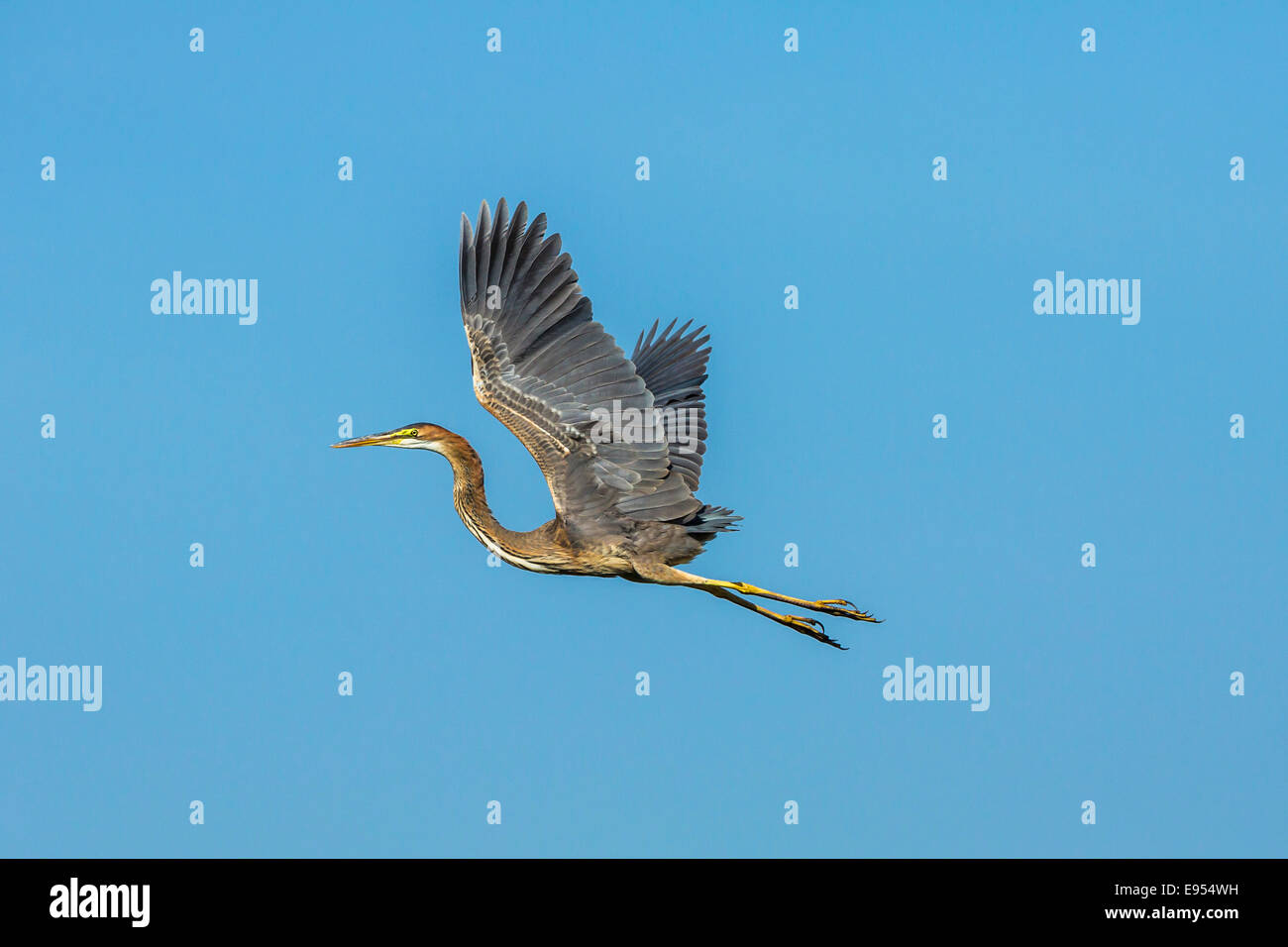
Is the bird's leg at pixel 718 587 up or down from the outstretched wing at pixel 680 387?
down

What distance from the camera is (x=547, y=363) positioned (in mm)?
16250

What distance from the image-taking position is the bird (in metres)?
16.1

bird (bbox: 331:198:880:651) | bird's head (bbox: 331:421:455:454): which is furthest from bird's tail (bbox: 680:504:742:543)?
bird's head (bbox: 331:421:455:454)

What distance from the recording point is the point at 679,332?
20.4 m

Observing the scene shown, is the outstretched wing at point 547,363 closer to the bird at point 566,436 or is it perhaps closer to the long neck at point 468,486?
the bird at point 566,436

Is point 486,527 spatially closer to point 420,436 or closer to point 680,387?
point 420,436

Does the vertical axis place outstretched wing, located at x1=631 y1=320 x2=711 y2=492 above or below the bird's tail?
above

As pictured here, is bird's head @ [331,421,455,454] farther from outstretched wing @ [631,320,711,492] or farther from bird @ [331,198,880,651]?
outstretched wing @ [631,320,711,492]

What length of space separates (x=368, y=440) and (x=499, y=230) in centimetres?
278

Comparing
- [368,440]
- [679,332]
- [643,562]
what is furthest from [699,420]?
[368,440]

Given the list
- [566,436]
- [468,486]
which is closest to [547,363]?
[566,436]

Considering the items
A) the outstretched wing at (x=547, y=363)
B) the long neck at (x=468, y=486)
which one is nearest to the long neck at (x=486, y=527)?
the long neck at (x=468, y=486)

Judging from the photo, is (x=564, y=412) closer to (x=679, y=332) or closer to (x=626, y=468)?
(x=626, y=468)

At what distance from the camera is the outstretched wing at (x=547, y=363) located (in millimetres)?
16047
